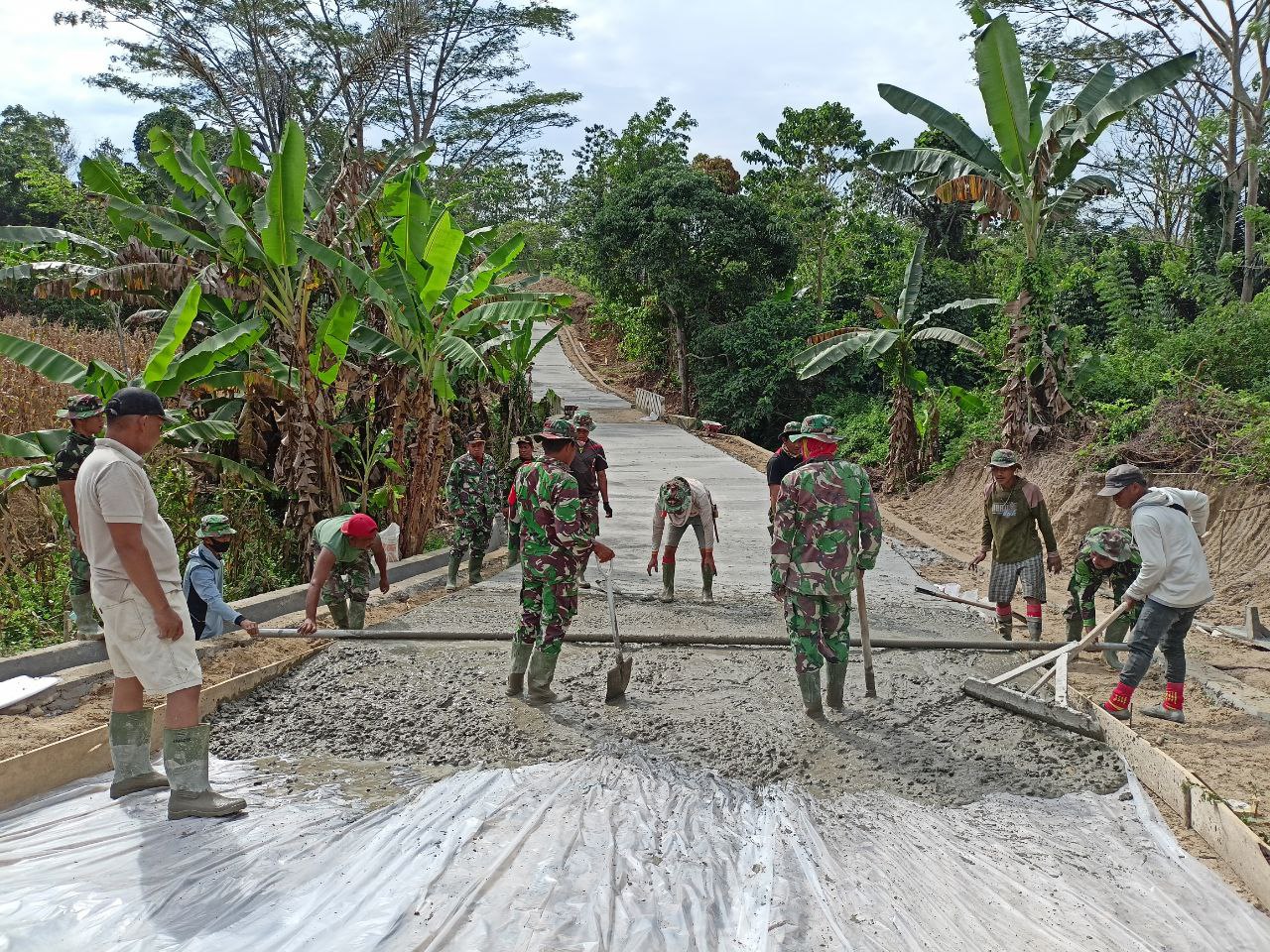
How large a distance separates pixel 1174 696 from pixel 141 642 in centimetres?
574

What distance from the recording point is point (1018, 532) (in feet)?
25.0

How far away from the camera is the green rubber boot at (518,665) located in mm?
6188

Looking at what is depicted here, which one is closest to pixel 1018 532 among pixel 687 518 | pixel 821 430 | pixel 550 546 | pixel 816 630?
pixel 821 430

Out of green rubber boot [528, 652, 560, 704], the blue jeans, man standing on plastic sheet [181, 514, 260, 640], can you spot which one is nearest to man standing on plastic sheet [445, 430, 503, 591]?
man standing on plastic sheet [181, 514, 260, 640]

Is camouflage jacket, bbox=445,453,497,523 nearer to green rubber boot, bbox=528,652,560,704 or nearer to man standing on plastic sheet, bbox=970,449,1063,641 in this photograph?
green rubber boot, bbox=528,652,560,704

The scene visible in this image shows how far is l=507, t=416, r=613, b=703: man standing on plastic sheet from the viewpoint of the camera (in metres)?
5.96

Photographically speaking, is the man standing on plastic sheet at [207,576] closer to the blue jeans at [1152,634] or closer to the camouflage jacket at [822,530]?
the camouflage jacket at [822,530]

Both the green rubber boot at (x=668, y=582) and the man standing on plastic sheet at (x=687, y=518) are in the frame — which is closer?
the man standing on plastic sheet at (x=687, y=518)

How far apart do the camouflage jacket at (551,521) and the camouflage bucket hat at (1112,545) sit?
363cm

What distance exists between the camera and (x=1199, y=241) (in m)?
21.1

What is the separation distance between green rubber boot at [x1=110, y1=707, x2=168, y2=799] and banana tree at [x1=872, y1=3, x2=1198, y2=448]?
39.5 feet

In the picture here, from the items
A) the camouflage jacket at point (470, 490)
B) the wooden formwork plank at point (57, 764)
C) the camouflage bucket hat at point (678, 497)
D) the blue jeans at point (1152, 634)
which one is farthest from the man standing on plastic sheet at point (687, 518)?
the wooden formwork plank at point (57, 764)

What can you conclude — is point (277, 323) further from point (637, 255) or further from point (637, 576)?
point (637, 255)

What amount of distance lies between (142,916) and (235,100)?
28.1 meters
